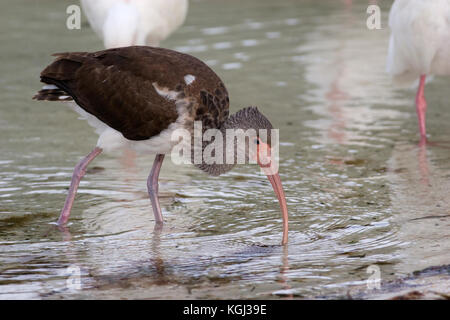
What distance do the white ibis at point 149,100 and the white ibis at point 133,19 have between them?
248 cm

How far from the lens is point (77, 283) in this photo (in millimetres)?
4480

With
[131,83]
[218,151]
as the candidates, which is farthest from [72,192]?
[218,151]

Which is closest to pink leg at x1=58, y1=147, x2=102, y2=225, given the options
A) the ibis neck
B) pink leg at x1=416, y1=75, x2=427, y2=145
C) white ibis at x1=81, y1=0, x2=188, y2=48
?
the ibis neck

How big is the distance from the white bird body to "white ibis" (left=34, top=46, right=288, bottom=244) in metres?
2.64

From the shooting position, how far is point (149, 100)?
5.55 meters

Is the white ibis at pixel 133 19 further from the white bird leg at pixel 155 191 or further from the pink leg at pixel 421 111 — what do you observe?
the pink leg at pixel 421 111

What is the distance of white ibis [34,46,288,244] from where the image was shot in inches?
215

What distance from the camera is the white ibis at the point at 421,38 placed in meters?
7.54

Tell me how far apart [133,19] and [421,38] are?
8.87ft

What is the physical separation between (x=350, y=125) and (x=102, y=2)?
2.68 metres

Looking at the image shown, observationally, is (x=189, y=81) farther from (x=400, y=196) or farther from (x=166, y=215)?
(x=400, y=196)

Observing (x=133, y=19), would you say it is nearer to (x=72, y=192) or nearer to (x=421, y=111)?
(x=421, y=111)

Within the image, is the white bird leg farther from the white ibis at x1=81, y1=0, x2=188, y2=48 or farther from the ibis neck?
the white ibis at x1=81, y1=0, x2=188, y2=48
